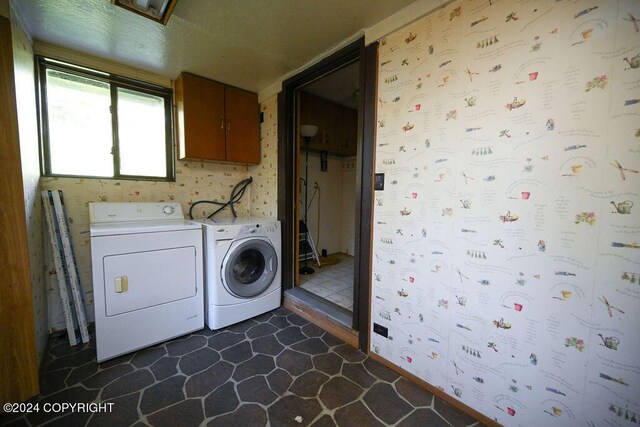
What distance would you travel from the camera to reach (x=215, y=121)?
245 centimetres

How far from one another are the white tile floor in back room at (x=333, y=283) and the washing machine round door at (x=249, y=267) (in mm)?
549

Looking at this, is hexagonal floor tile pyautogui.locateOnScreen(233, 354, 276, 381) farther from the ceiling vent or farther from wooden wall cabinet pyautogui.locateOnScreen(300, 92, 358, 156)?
wooden wall cabinet pyautogui.locateOnScreen(300, 92, 358, 156)

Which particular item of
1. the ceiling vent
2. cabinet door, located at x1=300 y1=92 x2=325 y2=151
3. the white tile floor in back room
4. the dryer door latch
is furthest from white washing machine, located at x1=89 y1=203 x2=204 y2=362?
cabinet door, located at x1=300 y1=92 x2=325 y2=151

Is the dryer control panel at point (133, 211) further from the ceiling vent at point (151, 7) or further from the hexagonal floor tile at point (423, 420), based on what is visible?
the hexagonal floor tile at point (423, 420)

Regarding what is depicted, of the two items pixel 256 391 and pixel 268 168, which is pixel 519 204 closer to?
pixel 256 391

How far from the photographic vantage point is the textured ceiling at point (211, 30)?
1.45 meters

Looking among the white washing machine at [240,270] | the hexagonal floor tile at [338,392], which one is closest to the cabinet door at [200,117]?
the white washing machine at [240,270]

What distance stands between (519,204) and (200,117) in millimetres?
2637

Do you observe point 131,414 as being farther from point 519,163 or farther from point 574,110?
point 574,110

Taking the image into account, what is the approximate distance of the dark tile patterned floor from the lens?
126cm

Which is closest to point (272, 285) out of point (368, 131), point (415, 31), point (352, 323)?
point (352, 323)

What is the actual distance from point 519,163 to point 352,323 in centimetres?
152

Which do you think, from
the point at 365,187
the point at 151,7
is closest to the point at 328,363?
the point at 365,187

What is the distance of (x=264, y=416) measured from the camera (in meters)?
1.27
